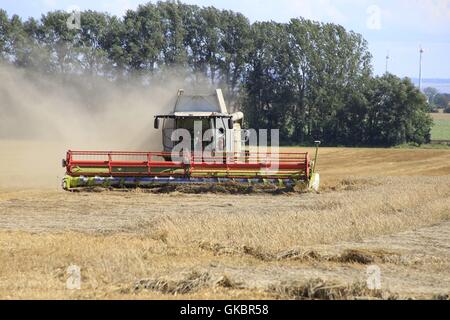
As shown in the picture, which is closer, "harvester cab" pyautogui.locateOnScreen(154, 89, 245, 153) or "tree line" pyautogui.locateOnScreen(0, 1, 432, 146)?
"harvester cab" pyautogui.locateOnScreen(154, 89, 245, 153)

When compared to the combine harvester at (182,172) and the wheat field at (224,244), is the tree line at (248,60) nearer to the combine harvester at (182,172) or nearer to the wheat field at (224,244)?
the combine harvester at (182,172)

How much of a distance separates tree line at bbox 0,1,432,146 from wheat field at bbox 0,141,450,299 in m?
34.6

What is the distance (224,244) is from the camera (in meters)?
10.9

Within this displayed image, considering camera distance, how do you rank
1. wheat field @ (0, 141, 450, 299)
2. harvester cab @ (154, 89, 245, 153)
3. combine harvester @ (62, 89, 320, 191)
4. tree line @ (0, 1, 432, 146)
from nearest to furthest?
1. wheat field @ (0, 141, 450, 299)
2. combine harvester @ (62, 89, 320, 191)
3. harvester cab @ (154, 89, 245, 153)
4. tree line @ (0, 1, 432, 146)

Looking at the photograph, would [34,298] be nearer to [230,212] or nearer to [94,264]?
[94,264]

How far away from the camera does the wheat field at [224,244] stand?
7.94m

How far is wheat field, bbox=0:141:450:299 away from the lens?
7941 millimetres

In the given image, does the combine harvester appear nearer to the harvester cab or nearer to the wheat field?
the wheat field

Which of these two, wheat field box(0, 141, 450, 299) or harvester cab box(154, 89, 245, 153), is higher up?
harvester cab box(154, 89, 245, 153)

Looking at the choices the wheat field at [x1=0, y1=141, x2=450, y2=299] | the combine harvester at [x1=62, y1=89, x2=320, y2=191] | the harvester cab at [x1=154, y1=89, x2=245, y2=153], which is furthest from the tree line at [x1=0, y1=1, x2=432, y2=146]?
the wheat field at [x1=0, y1=141, x2=450, y2=299]

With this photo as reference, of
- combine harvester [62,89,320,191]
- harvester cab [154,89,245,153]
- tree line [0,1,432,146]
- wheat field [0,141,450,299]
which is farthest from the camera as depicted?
tree line [0,1,432,146]

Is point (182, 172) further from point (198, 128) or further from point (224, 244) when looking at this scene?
point (224, 244)

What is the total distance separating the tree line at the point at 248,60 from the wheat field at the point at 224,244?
113ft
